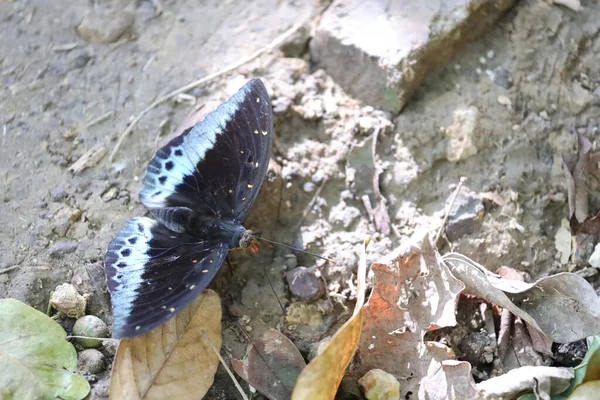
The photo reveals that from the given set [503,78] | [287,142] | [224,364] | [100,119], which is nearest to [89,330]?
[224,364]

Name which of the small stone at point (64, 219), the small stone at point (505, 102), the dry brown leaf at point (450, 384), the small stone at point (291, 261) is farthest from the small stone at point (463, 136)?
the small stone at point (64, 219)

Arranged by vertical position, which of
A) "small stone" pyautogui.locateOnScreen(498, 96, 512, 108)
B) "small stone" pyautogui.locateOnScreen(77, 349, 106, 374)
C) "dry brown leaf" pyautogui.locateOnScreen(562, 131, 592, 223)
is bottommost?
"small stone" pyautogui.locateOnScreen(77, 349, 106, 374)

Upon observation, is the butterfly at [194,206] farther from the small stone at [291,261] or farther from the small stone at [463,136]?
the small stone at [463,136]

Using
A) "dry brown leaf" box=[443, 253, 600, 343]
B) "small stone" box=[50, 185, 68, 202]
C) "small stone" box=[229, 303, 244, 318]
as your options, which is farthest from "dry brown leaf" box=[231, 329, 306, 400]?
"small stone" box=[50, 185, 68, 202]

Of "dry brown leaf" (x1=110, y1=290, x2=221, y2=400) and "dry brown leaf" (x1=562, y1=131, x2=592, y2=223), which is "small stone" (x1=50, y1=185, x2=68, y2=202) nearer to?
"dry brown leaf" (x1=110, y1=290, x2=221, y2=400)

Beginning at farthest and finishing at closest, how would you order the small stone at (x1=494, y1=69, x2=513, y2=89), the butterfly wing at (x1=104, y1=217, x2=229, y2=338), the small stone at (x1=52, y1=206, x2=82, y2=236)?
1. the small stone at (x1=494, y1=69, x2=513, y2=89)
2. the small stone at (x1=52, y1=206, x2=82, y2=236)
3. the butterfly wing at (x1=104, y1=217, x2=229, y2=338)

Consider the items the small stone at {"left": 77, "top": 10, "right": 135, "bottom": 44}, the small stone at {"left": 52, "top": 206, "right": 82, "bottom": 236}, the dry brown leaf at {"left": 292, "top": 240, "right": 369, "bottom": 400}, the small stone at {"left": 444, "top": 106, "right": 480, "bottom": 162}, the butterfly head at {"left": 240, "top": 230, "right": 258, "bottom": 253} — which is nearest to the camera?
the dry brown leaf at {"left": 292, "top": 240, "right": 369, "bottom": 400}

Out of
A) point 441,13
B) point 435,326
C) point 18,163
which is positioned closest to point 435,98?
point 441,13

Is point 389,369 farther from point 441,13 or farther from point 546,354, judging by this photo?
point 441,13
